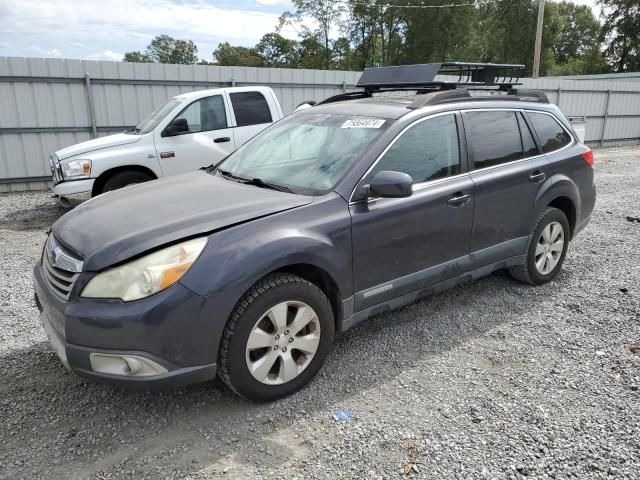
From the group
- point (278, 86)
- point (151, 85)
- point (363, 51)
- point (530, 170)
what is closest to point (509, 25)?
point (363, 51)

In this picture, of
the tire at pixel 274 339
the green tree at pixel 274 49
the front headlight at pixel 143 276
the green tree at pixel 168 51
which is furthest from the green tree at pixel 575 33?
the front headlight at pixel 143 276

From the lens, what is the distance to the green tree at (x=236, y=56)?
184 ft

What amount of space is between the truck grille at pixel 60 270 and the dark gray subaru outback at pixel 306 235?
0.01 m

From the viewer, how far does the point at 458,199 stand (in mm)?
3621

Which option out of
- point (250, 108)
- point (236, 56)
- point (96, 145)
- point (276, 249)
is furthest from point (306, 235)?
point (236, 56)

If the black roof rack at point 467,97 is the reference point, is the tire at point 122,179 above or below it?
below

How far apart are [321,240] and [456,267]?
1.32m

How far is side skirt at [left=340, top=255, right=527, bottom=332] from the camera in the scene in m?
3.21

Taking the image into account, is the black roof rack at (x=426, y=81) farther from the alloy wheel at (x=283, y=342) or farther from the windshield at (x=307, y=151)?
the alloy wheel at (x=283, y=342)

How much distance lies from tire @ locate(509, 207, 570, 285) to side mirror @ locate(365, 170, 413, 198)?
187 centimetres

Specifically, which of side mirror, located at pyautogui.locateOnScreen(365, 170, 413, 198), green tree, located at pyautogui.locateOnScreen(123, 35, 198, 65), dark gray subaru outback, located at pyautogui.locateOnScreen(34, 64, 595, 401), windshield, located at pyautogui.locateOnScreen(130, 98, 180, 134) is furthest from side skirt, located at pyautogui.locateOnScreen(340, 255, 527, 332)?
green tree, located at pyautogui.locateOnScreen(123, 35, 198, 65)

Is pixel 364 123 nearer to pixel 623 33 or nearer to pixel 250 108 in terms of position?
pixel 250 108

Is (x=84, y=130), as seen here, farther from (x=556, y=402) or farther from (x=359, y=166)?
(x=556, y=402)

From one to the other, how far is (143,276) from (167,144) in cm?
523
